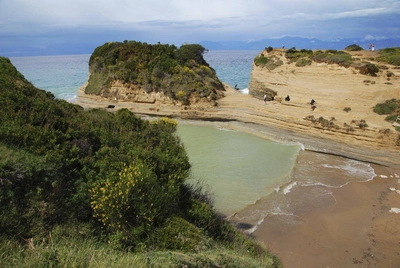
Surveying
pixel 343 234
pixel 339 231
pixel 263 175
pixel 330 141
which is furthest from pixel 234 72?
pixel 343 234

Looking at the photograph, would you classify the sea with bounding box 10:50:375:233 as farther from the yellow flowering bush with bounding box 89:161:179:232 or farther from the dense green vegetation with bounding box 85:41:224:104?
the dense green vegetation with bounding box 85:41:224:104

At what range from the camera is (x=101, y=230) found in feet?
21.3

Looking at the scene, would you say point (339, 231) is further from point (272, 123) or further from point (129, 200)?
point (272, 123)

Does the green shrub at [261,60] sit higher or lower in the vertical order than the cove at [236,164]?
higher

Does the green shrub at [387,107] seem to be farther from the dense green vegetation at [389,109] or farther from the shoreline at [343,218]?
the shoreline at [343,218]

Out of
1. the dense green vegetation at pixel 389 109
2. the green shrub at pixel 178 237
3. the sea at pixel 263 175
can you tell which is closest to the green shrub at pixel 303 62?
the dense green vegetation at pixel 389 109

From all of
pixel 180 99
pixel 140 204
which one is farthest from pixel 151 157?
pixel 180 99

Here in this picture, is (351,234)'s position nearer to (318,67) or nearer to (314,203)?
(314,203)

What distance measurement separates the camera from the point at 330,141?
18.8 meters

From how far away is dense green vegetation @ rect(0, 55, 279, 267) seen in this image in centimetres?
513

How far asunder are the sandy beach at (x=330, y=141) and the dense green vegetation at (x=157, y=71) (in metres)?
1.46

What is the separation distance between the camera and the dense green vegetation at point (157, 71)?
28.4 metres

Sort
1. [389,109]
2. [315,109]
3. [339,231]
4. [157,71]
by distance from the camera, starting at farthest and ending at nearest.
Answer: [157,71] < [315,109] < [389,109] < [339,231]

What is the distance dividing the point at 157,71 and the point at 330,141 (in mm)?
18742
